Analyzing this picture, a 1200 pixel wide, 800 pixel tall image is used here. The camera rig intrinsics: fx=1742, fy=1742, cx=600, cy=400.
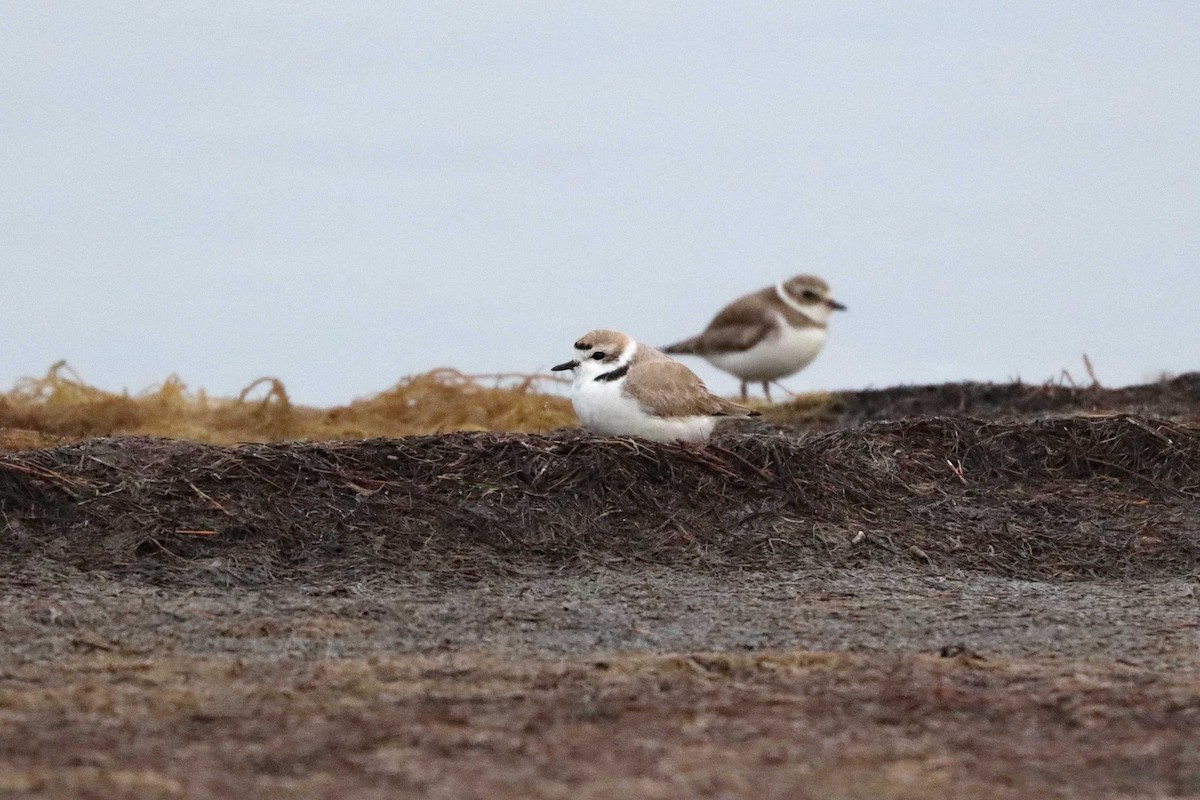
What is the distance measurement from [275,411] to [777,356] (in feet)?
17.6

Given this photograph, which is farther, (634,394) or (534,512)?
(634,394)

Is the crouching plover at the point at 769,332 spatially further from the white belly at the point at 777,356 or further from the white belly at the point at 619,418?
the white belly at the point at 619,418

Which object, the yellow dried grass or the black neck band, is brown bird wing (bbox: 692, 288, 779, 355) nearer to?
the yellow dried grass

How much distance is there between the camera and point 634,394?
30.3 feet

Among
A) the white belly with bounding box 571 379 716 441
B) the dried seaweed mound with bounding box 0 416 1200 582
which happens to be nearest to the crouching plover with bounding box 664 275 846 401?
the dried seaweed mound with bounding box 0 416 1200 582

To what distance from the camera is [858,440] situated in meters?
10.0

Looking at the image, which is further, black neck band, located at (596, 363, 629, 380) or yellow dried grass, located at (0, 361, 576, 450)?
yellow dried grass, located at (0, 361, 576, 450)

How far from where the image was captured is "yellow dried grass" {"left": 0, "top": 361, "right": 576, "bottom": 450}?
43.0 feet

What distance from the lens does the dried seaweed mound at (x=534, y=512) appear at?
8.06 meters

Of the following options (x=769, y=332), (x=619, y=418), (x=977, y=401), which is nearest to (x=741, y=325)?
(x=769, y=332)

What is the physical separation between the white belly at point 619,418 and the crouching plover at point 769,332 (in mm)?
7355

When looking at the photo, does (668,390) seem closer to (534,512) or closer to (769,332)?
(534,512)

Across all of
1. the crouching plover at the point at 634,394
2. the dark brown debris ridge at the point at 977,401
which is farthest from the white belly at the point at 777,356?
the crouching plover at the point at 634,394

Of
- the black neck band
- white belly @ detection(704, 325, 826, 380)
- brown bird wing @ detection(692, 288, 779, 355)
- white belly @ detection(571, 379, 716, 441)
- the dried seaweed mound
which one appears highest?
brown bird wing @ detection(692, 288, 779, 355)
